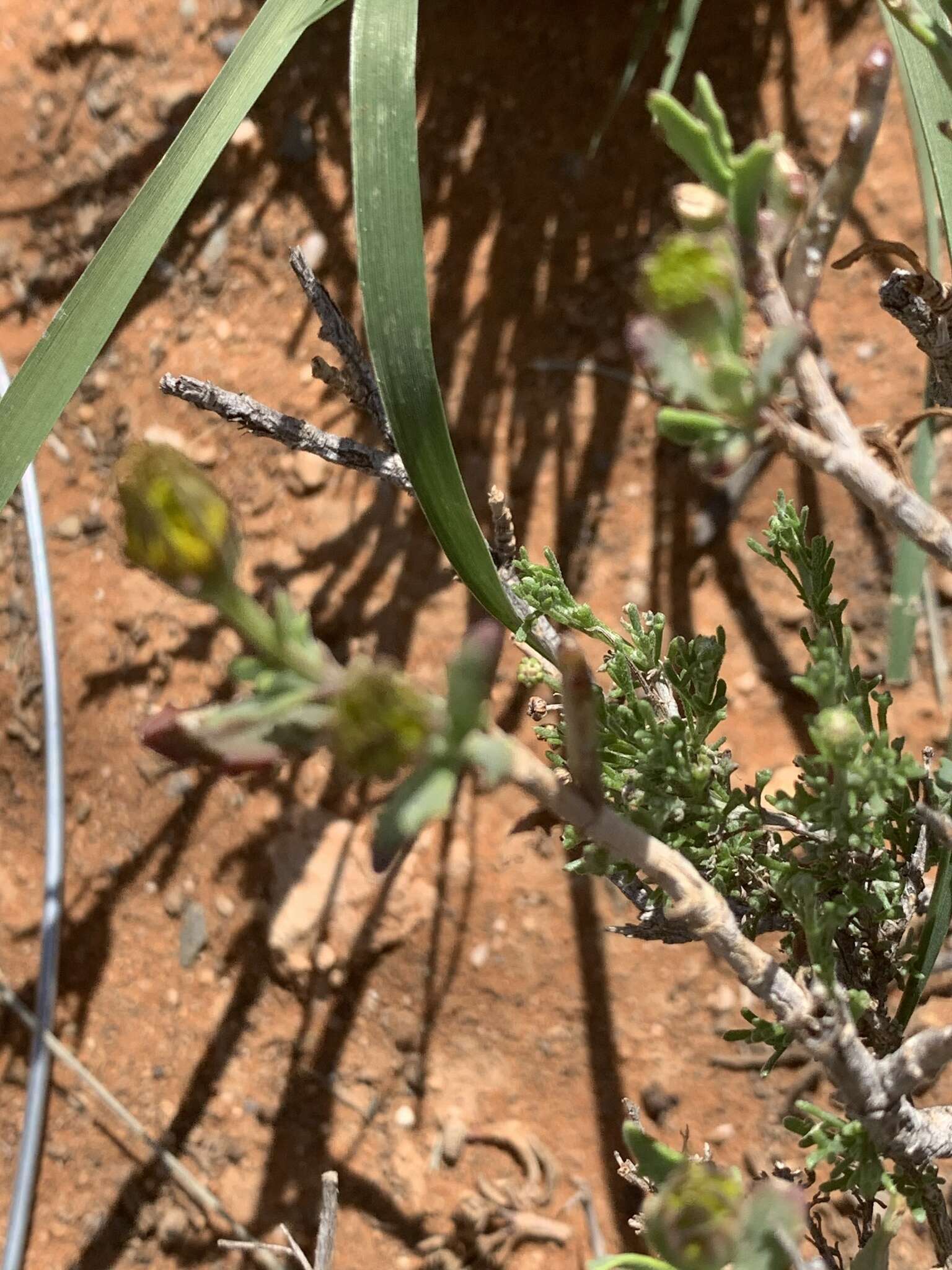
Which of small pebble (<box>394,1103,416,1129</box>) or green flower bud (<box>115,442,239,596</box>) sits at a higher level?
small pebble (<box>394,1103,416,1129</box>)

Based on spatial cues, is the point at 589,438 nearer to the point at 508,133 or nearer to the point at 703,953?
the point at 508,133

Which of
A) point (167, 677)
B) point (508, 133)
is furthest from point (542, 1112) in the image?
point (508, 133)

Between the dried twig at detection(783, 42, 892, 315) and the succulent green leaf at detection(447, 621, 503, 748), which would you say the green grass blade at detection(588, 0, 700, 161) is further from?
the succulent green leaf at detection(447, 621, 503, 748)

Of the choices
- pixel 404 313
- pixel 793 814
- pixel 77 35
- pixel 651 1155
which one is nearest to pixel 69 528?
pixel 77 35

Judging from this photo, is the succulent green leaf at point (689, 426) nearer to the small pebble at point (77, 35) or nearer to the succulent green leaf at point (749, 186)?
the succulent green leaf at point (749, 186)

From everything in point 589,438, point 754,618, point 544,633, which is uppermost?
point 589,438

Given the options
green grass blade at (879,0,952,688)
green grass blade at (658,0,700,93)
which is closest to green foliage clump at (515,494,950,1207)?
green grass blade at (879,0,952,688)
